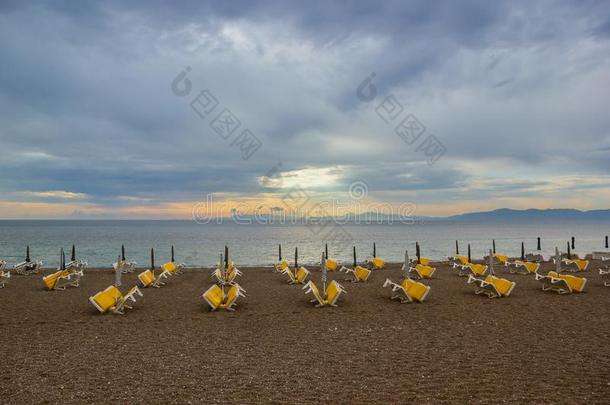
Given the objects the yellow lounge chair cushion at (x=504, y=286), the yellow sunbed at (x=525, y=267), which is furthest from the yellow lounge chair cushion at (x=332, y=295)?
the yellow sunbed at (x=525, y=267)

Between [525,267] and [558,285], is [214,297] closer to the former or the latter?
[558,285]

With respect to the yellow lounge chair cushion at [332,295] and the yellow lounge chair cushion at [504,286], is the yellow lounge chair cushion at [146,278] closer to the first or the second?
the yellow lounge chair cushion at [332,295]

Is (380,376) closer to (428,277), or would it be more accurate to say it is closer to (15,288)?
(428,277)

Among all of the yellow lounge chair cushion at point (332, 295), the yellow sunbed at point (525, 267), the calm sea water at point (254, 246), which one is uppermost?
the yellow lounge chair cushion at point (332, 295)

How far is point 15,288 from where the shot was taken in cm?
1673

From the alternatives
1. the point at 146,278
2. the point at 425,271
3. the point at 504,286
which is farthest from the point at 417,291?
the point at 146,278

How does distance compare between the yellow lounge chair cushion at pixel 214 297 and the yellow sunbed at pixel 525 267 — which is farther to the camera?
the yellow sunbed at pixel 525 267

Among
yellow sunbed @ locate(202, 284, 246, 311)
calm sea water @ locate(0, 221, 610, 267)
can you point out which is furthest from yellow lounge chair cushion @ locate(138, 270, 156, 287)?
calm sea water @ locate(0, 221, 610, 267)

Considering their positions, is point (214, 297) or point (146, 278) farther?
point (146, 278)

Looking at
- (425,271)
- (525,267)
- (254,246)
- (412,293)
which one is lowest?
(254,246)

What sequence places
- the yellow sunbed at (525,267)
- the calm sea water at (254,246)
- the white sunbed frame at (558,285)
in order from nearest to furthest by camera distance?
the white sunbed frame at (558,285) < the yellow sunbed at (525,267) < the calm sea water at (254,246)

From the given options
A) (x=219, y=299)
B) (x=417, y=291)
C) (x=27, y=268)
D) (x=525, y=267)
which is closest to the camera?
(x=219, y=299)

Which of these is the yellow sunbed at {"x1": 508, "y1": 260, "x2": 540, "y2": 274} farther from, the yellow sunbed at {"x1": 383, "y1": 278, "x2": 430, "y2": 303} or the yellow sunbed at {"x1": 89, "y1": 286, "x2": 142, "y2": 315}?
the yellow sunbed at {"x1": 89, "y1": 286, "x2": 142, "y2": 315}

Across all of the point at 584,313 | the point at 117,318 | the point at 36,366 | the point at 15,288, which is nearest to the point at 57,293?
the point at 15,288
